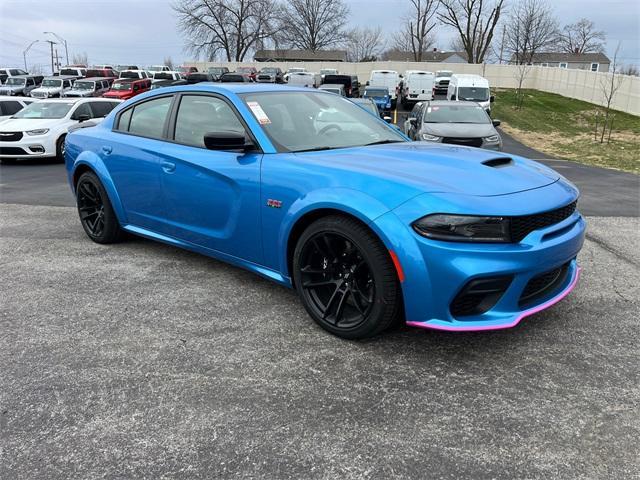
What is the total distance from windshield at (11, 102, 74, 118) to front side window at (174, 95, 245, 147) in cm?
1108

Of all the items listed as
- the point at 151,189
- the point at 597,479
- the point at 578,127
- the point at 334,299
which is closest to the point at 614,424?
the point at 597,479

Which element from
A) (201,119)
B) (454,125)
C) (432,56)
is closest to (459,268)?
(201,119)

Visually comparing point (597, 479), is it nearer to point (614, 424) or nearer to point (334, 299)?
point (614, 424)

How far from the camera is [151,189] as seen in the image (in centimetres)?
450

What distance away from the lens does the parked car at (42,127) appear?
1273 cm

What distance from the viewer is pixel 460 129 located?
1186 centimetres

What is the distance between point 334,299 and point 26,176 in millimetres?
10115

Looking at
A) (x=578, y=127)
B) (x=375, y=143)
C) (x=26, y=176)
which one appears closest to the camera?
(x=375, y=143)

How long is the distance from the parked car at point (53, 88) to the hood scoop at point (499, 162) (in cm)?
2686

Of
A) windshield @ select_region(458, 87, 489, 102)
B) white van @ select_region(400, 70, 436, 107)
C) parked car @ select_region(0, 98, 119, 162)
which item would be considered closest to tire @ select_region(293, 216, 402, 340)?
parked car @ select_region(0, 98, 119, 162)

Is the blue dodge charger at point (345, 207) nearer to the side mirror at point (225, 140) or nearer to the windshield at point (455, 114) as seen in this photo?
the side mirror at point (225, 140)

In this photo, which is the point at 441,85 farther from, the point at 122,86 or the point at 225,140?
the point at 225,140

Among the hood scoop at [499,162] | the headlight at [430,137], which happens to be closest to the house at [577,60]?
the headlight at [430,137]

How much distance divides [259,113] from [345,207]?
4.10 ft
